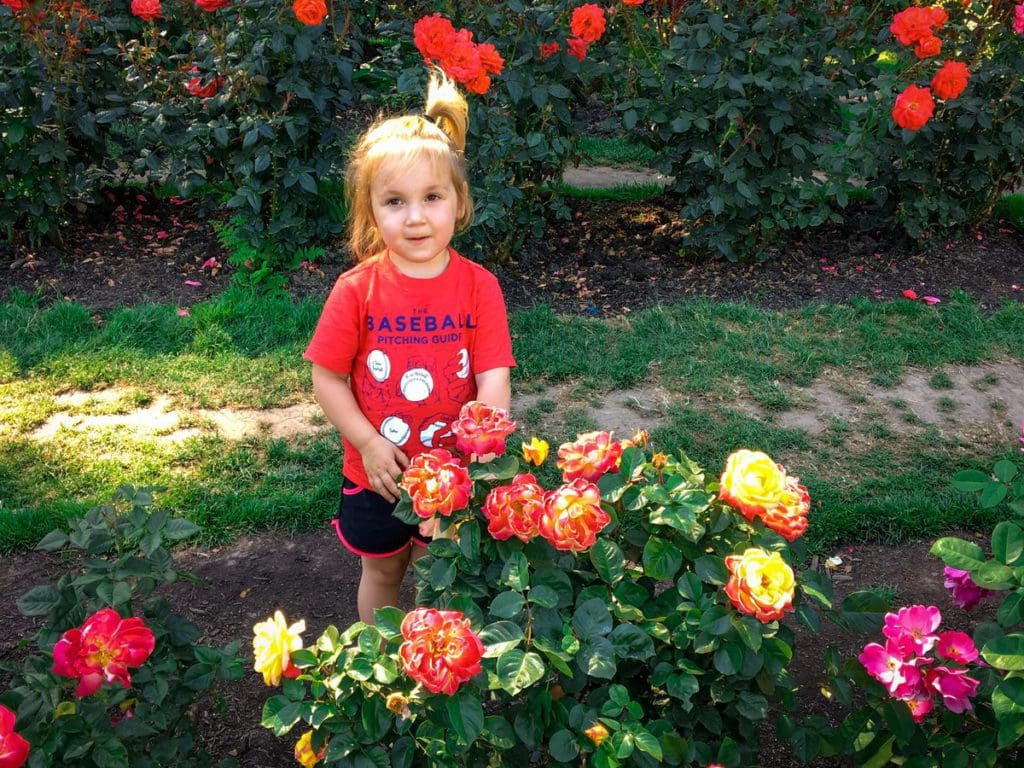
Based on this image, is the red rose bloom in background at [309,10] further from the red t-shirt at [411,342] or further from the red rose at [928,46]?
the red rose at [928,46]

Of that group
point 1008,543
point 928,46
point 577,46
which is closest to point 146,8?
point 577,46

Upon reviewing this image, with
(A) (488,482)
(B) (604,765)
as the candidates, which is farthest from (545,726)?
(A) (488,482)

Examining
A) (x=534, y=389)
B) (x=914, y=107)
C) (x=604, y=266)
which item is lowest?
(x=534, y=389)

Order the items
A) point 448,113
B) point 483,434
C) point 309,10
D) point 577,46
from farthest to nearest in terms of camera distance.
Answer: point 577,46 → point 309,10 → point 448,113 → point 483,434

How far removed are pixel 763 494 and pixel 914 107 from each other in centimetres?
345

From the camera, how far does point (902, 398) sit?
149 inches

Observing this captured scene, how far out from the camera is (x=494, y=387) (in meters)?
2.18

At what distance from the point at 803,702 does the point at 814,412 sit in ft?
5.19

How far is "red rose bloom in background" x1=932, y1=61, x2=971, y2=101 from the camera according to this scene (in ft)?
14.2

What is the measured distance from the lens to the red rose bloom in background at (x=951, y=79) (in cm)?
433

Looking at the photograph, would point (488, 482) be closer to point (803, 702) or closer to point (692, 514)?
point (692, 514)

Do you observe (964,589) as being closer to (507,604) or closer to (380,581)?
(507,604)

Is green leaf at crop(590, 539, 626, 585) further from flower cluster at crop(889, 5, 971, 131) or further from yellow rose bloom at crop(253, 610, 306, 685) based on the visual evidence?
flower cluster at crop(889, 5, 971, 131)

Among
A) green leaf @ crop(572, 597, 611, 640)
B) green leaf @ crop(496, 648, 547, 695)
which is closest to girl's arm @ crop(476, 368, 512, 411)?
green leaf @ crop(572, 597, 611, 640)
